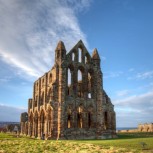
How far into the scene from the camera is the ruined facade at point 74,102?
3871 cm

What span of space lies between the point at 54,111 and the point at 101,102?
8714 millimetres

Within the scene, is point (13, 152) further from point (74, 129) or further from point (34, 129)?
point (34, 129)

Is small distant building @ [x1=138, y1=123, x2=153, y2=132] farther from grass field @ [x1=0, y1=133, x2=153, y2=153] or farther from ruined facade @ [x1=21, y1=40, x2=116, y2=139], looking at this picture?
grass field @ [x1=0, y1=133, x2=153, y2=153]

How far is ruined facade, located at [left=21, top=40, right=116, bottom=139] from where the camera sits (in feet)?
127

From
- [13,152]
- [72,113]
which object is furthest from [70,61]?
[13,152]

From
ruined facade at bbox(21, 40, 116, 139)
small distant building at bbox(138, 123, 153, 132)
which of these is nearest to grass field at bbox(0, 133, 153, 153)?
ruined facade at bbox(21, 40, 116, 139)

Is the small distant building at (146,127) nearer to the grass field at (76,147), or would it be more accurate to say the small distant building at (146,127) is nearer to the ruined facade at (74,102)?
the ruined facade at (74,102)

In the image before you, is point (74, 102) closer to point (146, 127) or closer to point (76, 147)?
point (76, 147)

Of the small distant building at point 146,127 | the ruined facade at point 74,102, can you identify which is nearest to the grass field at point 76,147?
the ruined facade at point 74,102

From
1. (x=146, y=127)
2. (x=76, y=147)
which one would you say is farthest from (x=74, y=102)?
(x=146, y=127)

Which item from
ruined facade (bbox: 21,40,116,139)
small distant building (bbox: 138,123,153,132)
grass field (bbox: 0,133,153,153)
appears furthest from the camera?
small distant building (bbox: 138,123,153,132)

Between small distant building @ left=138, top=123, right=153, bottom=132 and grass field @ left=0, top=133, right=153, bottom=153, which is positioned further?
small distant building @ left=138, top=123, right=153, bottom=132

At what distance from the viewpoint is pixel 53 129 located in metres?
37.8

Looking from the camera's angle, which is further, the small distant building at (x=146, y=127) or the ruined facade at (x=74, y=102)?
the small distant building at (x=146, y=127)
